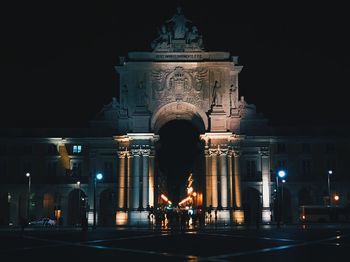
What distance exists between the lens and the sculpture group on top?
79562mm

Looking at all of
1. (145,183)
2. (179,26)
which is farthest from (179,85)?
(145,183)

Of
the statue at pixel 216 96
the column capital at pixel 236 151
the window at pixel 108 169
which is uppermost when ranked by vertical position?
the statue at pixel 216 96

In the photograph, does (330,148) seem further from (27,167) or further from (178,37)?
(27,167)

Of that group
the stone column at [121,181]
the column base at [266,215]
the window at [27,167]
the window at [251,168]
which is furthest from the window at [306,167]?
the window at [27,167]

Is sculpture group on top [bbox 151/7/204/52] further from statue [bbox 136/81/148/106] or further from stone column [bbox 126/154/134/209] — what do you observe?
stone column [bbox 126/154/134/209]

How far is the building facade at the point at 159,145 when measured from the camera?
250 feet

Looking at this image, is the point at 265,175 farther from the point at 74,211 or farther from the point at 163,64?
the point at 74,211

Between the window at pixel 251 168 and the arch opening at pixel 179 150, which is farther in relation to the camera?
the arch opening at pixel 179 150

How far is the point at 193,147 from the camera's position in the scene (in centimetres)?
12175

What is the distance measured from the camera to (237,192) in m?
76.1

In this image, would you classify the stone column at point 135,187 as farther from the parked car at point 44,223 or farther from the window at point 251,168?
the window at point 251,168

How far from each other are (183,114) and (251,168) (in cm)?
1312

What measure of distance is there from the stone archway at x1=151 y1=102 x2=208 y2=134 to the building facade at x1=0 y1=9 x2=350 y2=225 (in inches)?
6.4

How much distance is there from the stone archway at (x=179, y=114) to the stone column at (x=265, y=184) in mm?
10157
